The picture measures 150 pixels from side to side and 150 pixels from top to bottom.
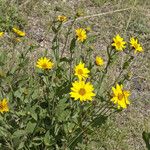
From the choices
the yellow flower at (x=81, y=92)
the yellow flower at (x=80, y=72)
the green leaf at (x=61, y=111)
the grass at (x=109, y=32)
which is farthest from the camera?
the grass at (x=109, y=32)

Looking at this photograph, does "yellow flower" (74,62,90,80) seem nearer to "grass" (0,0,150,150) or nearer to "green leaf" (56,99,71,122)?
"green leaf" (56,99,71,122)

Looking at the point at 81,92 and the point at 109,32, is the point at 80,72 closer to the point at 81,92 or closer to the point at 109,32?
the point at 81,92

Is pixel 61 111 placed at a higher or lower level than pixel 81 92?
lower

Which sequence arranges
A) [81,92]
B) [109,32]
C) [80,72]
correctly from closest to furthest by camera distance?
[81,92] → [80,72] → [109,32]

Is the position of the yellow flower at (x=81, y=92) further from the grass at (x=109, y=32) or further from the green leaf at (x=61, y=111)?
the grass at (x=109, y=32)

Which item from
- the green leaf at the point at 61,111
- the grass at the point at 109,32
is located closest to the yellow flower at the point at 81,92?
the green leaf at the point at 61,111

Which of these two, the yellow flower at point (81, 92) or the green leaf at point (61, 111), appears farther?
the green leaf at point (61, 111)

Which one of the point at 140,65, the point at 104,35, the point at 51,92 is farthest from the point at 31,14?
the point at 51,92

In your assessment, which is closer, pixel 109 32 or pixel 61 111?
pixel 61 111

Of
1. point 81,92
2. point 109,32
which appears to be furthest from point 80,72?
point 109,32
